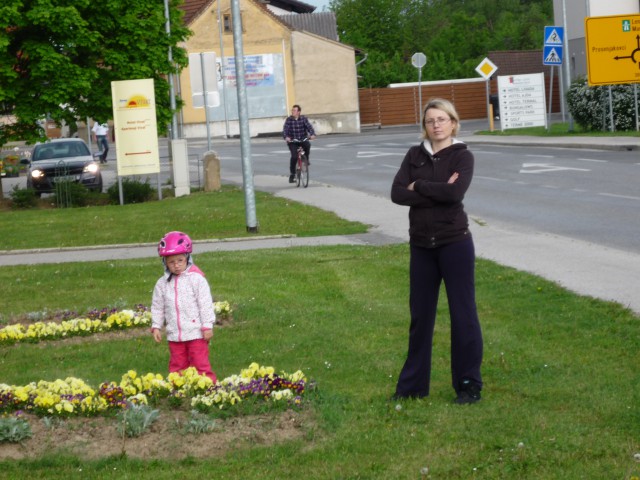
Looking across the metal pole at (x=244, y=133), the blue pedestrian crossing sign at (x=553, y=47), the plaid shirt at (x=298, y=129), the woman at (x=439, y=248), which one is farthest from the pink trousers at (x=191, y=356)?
the blue pedestrian crossing sign at (x=553, y=47)

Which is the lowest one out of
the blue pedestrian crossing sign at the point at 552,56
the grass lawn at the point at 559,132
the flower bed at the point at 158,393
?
the flower bed at the point at 158,393

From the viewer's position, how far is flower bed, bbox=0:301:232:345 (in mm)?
10109

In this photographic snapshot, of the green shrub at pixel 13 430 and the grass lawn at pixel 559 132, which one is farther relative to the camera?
the grass lawn at pixel 559 132

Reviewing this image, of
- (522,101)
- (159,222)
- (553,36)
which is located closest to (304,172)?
(159,222)

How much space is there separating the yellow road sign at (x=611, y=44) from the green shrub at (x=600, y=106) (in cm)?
527

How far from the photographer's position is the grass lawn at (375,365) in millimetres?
5801

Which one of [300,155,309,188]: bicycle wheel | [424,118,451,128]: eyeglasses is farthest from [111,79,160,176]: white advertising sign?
[424,118,451,128]: eyeglasses

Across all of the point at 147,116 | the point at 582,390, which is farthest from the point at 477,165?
the point at 582,390

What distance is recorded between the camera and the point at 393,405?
7031 mm

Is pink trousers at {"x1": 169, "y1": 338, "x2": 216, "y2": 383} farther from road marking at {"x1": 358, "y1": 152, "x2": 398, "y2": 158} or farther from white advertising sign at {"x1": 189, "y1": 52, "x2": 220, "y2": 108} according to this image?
road marking at {"x1": 358, "y1": 152, "x2": 398, "y2": 158}

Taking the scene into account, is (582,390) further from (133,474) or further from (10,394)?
(10,394)

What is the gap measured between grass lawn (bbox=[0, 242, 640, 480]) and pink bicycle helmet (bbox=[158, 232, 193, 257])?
3.91ft

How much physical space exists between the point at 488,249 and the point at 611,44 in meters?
19.7

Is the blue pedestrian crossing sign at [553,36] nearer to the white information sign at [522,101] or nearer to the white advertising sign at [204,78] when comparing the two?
the white information sign at [522,101]
